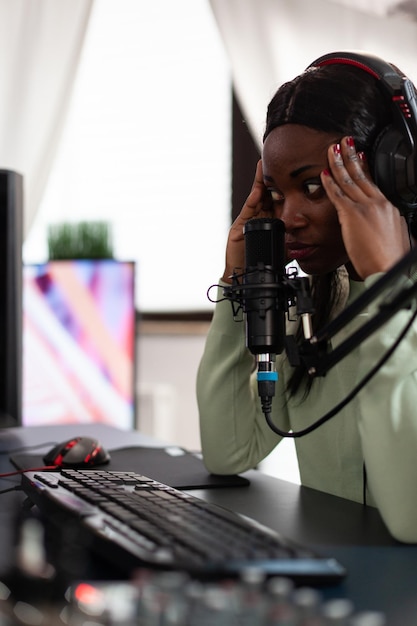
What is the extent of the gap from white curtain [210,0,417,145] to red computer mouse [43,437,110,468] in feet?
4.19

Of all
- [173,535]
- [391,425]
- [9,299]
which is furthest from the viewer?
[9,299]

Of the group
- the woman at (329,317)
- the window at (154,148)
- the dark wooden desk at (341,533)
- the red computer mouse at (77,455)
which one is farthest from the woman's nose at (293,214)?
the window at (154,148)

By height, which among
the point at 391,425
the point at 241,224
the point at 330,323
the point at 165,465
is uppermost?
the point at 241,224

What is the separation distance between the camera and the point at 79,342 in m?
2.60

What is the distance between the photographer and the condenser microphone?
90cm

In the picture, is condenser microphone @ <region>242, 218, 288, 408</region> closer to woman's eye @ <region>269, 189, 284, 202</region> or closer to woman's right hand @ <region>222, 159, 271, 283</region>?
woman's eye @ <region>269, 189, 284, 202</region>

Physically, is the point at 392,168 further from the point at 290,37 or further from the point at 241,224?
the point at 290,37

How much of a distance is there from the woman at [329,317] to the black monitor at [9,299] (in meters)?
0.48

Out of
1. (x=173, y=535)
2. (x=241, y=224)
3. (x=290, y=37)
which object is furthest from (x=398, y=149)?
(x=290, y=37)

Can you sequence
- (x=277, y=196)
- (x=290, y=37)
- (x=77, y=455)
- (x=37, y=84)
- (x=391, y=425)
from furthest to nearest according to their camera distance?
(x=37, y=84)
(x=290, y=37)
(x=77, y=455)
(x=277, y=196)
(x=391, y=425)

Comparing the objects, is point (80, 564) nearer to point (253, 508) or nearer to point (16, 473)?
point (253, 508)

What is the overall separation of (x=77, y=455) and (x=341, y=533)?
48 centimetres

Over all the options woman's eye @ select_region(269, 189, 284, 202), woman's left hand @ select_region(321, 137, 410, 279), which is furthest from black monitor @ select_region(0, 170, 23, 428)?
woman's left hand @ select_region(321, 137, 410, 279)

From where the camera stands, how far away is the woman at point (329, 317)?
2.82ft
